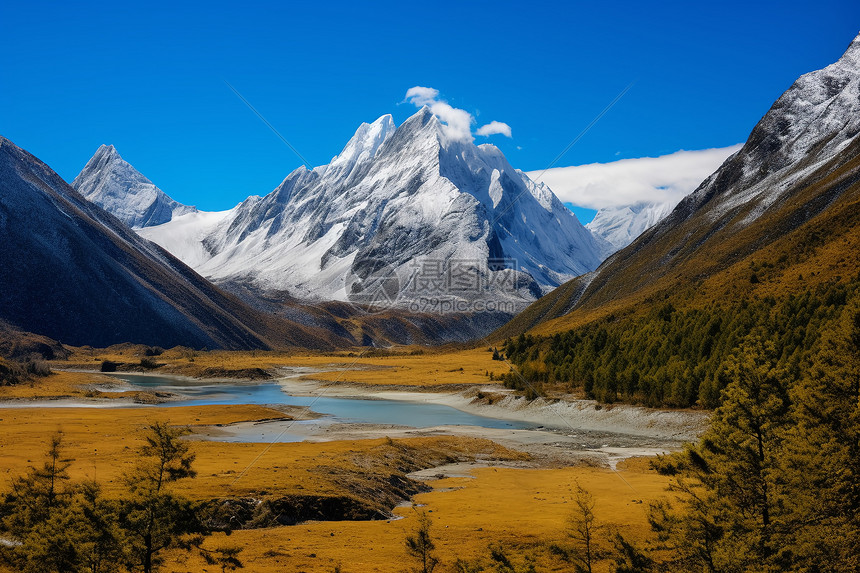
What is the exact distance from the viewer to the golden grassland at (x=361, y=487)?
68.5ft

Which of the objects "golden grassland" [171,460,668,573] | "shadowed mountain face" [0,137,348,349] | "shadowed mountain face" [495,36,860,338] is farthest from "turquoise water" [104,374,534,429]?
"shadowed mountain face" [0,137,348,349]

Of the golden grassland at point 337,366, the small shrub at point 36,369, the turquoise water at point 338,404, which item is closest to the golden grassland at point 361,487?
the turquoise water at point 338,404

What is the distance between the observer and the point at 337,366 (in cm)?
14462

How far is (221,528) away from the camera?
77.5 ft

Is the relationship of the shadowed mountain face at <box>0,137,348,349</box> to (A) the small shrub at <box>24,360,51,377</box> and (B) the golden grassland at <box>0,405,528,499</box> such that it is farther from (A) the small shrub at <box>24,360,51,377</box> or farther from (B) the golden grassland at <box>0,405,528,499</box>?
(B) the golden grassland at <box>0,405,528,499</box>

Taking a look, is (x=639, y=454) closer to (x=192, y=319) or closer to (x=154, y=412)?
(x=154, y=412)

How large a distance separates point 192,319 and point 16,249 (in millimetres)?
49153

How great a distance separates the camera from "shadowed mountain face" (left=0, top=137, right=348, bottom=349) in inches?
5945

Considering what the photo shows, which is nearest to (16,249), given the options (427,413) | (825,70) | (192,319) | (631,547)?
(192,319)

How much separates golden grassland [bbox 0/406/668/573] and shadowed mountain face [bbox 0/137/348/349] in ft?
393

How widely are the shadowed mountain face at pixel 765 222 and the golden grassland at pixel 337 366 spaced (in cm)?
2313

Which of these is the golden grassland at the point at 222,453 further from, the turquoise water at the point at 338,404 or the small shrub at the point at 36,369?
the small shrub at the point at 36,369

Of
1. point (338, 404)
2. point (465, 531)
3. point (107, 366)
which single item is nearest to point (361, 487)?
point (465, 531)

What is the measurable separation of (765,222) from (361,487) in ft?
306
